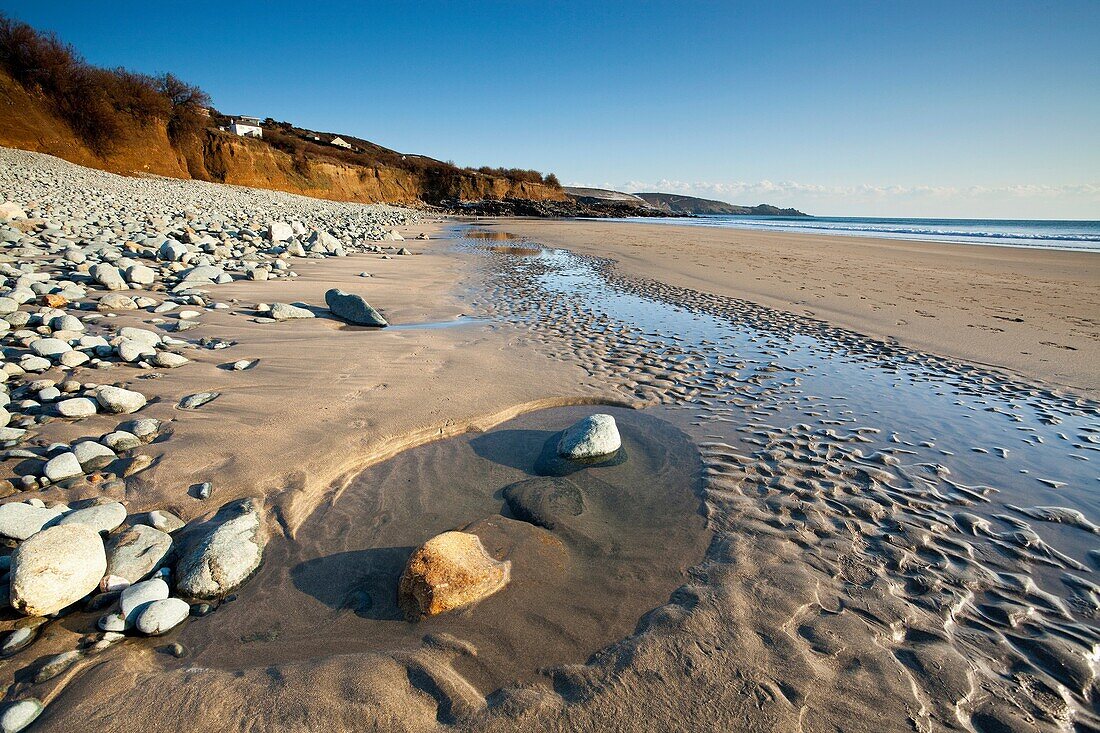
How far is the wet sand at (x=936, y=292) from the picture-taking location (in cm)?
501

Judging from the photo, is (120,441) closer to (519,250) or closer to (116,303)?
(116,303)

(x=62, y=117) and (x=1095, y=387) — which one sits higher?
(x=62, y=117)

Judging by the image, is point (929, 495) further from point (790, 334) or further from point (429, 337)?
point (429, 337)

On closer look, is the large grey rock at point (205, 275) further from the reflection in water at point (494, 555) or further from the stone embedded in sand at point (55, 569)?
the stone embedded in sand at point (55, 569)

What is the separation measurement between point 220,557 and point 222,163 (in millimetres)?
34003

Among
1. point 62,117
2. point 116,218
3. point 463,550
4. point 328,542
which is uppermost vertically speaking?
point 62,117

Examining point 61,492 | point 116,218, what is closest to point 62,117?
point 116,218

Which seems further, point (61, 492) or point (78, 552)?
point (61, 492)

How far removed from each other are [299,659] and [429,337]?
3.51 metres

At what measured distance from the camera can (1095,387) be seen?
4.04m

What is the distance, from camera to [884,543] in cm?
213

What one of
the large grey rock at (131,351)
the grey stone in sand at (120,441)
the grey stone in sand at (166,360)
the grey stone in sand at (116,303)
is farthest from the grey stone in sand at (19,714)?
the grey stone in sand at (116,303)

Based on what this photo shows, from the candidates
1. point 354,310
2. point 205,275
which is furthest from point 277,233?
point 354,310

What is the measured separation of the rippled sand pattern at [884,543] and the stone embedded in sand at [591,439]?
62 centimetres
